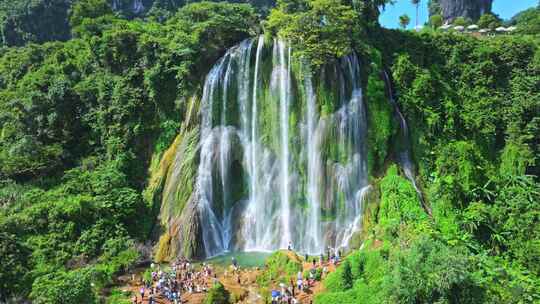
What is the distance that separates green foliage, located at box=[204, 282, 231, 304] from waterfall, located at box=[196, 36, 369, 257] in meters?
6.08

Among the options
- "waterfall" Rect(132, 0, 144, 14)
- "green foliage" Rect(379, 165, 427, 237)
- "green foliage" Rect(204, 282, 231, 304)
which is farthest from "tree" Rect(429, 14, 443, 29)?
"green foliage" Rect(204, 282, 231, 304)

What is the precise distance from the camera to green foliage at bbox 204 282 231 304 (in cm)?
1714

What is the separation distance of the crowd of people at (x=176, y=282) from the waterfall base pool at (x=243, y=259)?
1.19 m

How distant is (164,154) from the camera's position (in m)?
25.9

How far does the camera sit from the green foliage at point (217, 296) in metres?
17.1

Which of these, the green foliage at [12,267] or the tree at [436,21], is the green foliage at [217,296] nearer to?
the green foliage at [12,267]

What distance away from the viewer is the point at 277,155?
25.2 meters

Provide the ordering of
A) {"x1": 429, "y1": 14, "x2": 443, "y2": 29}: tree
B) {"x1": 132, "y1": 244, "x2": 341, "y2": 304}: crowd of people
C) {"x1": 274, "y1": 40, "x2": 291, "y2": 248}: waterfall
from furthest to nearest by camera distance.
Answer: {"x1": 429, "y1": 14, "x2": 443, "y2": 29}: tree
{"x1": 274, "y1": 40, "x2": 291, "y2": 248}: waterfall
{"x1": 132, "y1": 244, "x2": 341, "y2": 304}: crowd of people

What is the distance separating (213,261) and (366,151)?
34.4ft

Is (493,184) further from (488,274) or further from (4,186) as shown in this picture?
(4,186)

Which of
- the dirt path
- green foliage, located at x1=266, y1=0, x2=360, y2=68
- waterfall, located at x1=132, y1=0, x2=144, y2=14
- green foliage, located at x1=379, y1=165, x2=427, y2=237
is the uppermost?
waterfall, located at x1=132, y1=0, x2=144, y2=14

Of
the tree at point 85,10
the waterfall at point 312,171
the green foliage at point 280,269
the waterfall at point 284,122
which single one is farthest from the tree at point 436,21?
the green foliage at point 280,269

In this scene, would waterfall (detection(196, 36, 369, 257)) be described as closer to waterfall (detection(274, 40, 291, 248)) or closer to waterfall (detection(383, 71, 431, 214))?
waterfall (detection(274, 40, 291, 248))

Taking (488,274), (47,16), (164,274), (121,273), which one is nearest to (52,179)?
(121,273)
